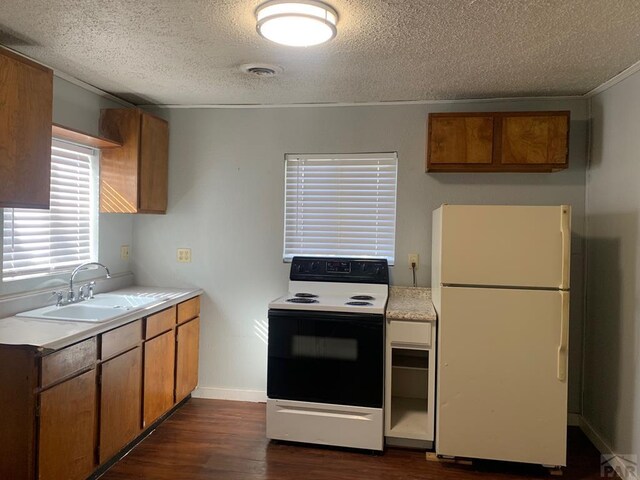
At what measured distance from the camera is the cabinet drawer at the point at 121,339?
2303 mm

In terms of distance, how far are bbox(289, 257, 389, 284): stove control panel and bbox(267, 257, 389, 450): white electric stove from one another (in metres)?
0.38

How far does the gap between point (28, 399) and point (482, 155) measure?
2773 mm

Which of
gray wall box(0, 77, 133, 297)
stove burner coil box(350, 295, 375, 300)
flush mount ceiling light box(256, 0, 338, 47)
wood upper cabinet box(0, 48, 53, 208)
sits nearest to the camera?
flush mount ceiling light box(256, 0, 338, 47)

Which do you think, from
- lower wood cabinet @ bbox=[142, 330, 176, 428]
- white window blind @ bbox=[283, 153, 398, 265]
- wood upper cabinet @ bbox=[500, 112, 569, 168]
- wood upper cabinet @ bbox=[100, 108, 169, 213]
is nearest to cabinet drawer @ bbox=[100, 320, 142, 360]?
lower wood cabinet @ bbox=[142, 330, 176, 428]

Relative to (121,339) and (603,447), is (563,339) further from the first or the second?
(121,339)

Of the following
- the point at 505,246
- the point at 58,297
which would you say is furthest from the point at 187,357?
the point at 505,246

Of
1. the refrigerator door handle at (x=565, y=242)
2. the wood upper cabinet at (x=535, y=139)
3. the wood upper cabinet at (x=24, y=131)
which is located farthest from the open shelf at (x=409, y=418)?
the wood upper cabinet at (x=24, y=131)

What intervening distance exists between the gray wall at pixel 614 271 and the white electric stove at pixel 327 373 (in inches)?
53.4

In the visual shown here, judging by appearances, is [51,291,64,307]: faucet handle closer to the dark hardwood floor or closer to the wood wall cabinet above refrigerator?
the dark hardwood floor

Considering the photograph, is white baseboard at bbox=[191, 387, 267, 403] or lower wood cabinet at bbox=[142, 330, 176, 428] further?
white baseboard at bbox=[191, 387, 267, 403]

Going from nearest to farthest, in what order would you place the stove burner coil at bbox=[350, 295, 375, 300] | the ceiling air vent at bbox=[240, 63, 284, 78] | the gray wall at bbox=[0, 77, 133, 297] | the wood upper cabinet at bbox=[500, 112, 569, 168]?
the ceiling air vent at bbox=[240, 63, 284, 78] < the gray wall at bbox=[0, 77, 133, 297] < the wood upper cabinet at bbox=[500, 112, 569, 168] < the stove burner coil at bbox=[350, 295, 375, 300]

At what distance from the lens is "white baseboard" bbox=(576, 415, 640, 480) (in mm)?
2395

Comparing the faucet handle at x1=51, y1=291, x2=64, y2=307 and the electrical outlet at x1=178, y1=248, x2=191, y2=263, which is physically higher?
the electrical outlet at x1=178, y1=248, x2=191, y2=263

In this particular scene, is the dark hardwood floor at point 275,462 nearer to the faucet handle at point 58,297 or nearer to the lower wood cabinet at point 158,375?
the lower wood cabinet at point 158,375
